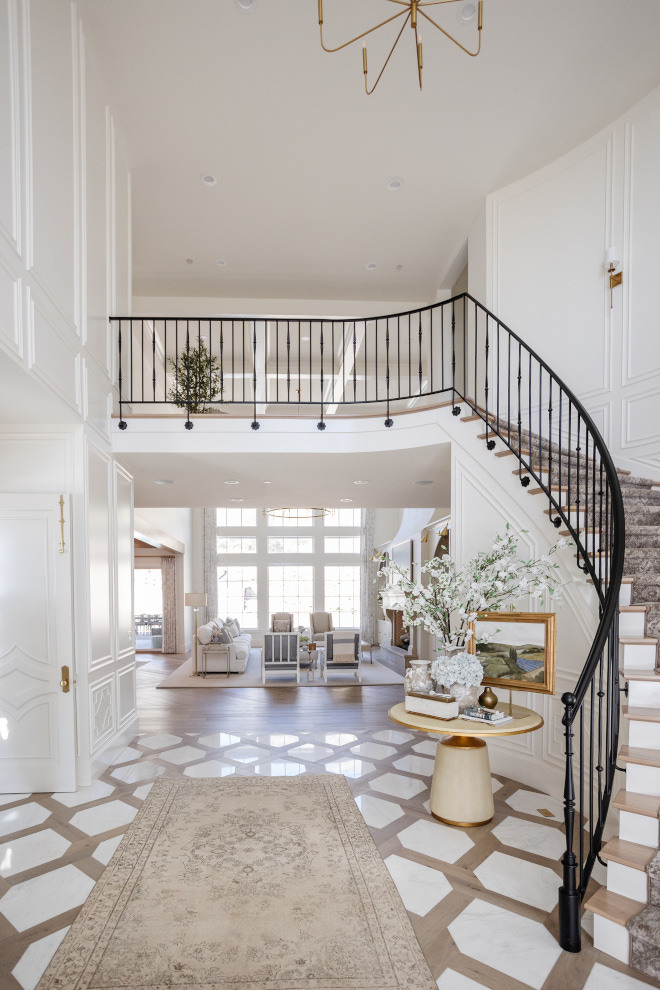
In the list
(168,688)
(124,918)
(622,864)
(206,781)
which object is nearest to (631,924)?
(622,864)

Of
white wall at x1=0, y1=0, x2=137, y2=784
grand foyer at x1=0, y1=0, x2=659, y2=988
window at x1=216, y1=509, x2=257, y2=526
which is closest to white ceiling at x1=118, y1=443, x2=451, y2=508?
grand foyer at x1=0, y1=0, x2=659, y2=988

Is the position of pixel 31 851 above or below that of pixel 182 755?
above

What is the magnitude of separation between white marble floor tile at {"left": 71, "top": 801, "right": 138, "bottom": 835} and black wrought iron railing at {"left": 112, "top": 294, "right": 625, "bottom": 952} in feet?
9.12

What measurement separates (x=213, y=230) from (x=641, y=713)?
22.5ft

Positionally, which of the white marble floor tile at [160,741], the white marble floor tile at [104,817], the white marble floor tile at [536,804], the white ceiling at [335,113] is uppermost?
the white ceiling at [335,113]

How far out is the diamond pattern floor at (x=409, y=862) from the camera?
97.8 inches

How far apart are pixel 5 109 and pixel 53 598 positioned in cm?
316

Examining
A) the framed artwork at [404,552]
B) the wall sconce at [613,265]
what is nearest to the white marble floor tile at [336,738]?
the wall sconce at [613,265]

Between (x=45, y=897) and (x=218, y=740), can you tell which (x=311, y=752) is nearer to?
(x=218, y=740)

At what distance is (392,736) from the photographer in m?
6.05

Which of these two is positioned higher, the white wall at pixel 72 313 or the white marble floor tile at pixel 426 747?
the white wall at pixel 72 313

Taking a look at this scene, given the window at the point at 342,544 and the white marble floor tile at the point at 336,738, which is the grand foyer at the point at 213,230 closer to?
the white marble floor tile at the point at 336,738

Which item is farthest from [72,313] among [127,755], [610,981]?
[610,981]

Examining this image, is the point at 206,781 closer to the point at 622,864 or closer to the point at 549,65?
the point at 622,864
